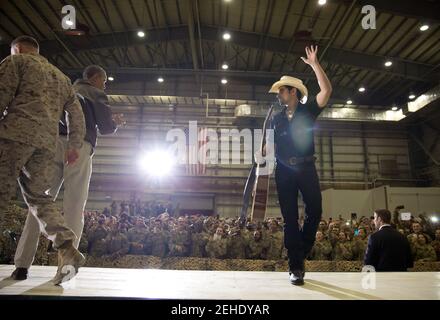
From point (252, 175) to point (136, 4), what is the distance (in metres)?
10.4

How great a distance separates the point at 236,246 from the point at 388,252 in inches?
162

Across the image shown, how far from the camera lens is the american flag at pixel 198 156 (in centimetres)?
1585

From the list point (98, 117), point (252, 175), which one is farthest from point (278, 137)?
point (98, 117)

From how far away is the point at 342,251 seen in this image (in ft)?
25.1

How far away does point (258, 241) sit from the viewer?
766cm

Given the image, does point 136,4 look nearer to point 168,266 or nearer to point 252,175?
point 168,266

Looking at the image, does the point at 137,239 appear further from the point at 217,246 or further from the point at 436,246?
the point at 436,246

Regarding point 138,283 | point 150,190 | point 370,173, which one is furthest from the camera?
point 370,173

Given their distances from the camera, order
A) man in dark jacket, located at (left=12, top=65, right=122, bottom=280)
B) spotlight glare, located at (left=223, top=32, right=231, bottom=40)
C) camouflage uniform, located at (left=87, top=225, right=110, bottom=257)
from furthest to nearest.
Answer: spotlight glare, located at (left=223, top=32, right=231, bottom=40) < camouflage uniform, located at (left=87, top=225, right=110, bottom=257) < man in dark jacket, located at (left=12, top=65, right=122, bottom=280)

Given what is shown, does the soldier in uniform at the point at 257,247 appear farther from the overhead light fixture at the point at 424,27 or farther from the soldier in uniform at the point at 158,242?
the overhead light fixture at the point at 424,27

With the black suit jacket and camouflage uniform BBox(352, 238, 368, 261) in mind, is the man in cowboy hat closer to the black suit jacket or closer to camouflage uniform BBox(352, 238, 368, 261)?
the black suit jacket

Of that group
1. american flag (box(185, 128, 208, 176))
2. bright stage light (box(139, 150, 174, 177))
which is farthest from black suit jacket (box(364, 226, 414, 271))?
bright stage light (box(139, 150, 174, 177))

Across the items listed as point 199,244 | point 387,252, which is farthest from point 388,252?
point 199,244

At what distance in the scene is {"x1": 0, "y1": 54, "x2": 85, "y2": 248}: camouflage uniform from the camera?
1975 millimetres
